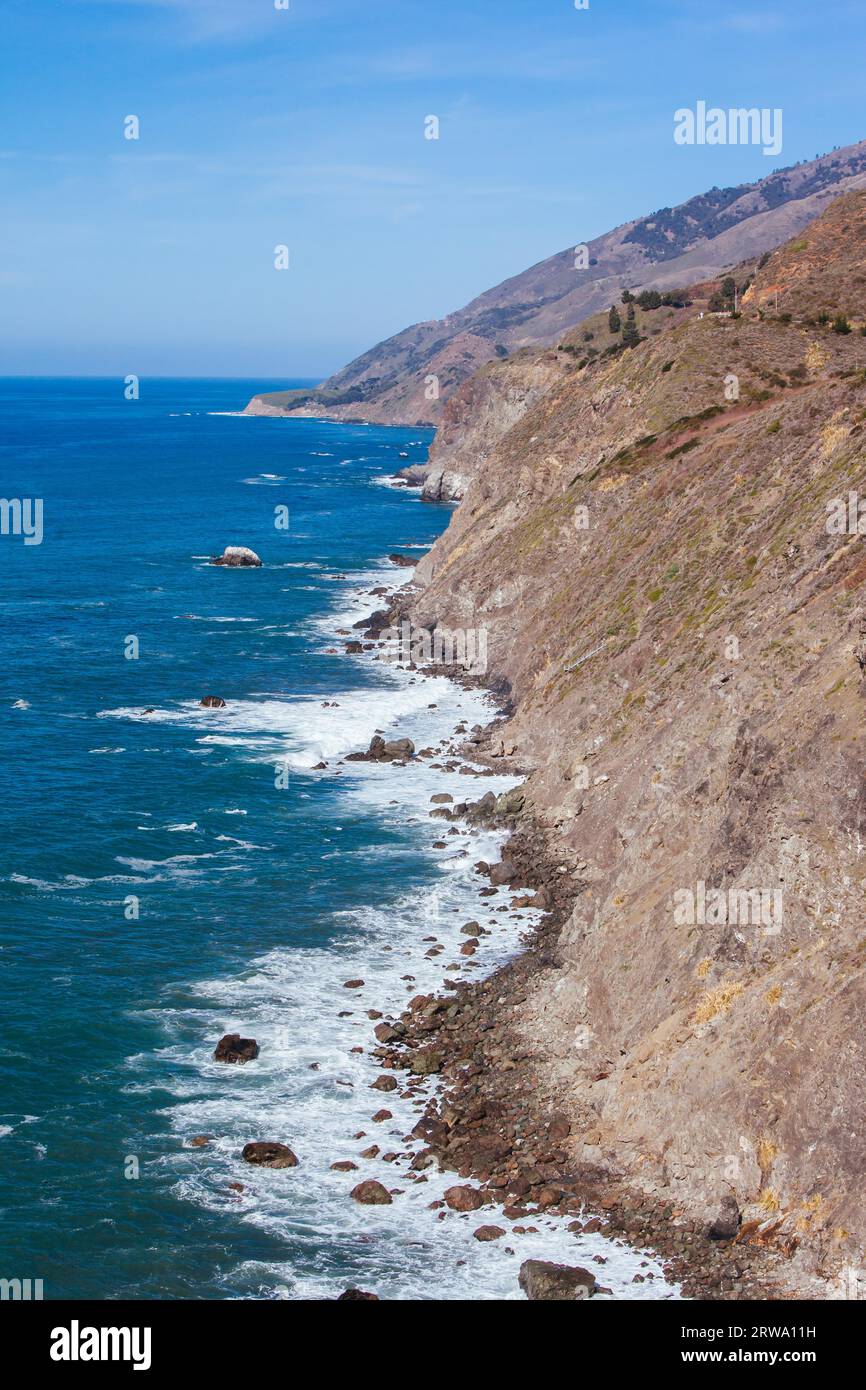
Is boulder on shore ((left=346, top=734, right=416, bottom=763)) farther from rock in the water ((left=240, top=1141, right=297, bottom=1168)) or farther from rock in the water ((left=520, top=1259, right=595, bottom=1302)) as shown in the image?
rock in the water ((left=520, top=1259, right=595, bottom=1302))

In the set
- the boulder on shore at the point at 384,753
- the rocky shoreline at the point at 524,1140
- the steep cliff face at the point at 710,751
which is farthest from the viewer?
the boulder on shore at the point at 384,753

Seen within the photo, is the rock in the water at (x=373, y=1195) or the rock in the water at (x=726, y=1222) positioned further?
the rock in the water at (x=373, y=1195)

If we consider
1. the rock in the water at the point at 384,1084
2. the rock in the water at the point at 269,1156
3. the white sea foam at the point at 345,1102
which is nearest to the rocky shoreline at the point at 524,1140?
the white sea foam at the point at 345,1102

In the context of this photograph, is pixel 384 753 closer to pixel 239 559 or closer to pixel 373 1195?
pixel 373 1195

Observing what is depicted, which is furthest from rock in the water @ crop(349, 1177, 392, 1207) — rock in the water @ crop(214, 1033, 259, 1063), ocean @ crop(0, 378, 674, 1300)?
rock in the water @ crop(214, 1033, 259, 1063)

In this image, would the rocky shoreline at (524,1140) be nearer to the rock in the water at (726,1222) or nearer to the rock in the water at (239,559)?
the rock in the water at (726,1222)

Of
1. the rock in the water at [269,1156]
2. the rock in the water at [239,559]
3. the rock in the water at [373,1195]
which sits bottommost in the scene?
the rock in the water at [373,1195]

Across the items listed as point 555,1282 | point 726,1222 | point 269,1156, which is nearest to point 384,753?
point 269,1156
